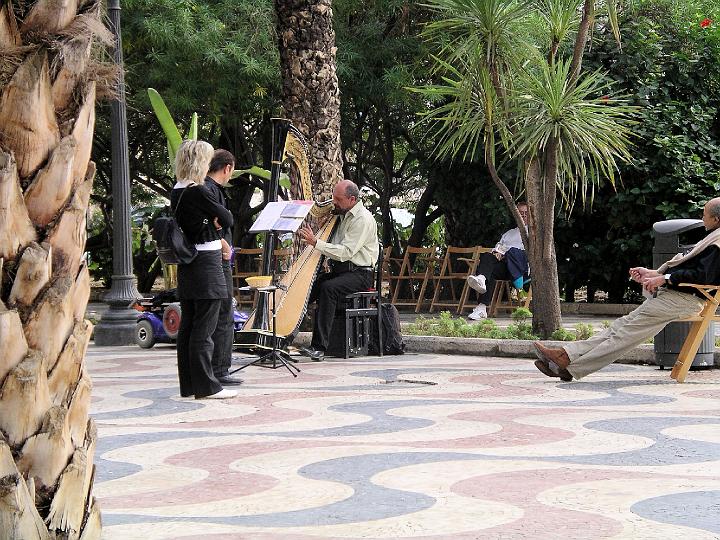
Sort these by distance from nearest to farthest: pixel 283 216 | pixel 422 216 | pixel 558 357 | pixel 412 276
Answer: pixel 558 357 → pixel 283 216 → pixel 412 276 → pixel 422 216

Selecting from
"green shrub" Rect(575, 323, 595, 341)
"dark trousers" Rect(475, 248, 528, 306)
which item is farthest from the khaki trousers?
"dark trousers" Rect(475, 248, 528, 306)

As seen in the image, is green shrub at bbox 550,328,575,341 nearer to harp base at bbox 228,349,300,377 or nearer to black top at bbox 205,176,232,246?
harp base at bbox 228,349,300,377

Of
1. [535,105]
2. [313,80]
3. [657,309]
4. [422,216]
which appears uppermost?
[313,80]

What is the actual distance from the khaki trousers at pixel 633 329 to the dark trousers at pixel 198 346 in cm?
284

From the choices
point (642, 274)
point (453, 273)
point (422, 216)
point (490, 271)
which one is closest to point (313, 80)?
point (490, 271)

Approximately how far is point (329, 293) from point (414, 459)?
6.03m

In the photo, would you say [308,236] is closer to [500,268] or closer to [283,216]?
[283,216]

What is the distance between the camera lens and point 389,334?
42.3ft

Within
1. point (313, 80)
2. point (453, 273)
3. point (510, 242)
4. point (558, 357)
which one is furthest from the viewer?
point (453, 273)

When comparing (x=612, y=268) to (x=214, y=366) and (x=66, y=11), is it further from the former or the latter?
(x=66, y=11)

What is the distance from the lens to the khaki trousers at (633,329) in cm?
968

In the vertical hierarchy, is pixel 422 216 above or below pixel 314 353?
above

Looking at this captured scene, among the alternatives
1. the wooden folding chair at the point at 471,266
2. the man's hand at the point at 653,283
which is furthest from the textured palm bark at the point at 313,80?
the man's hand at the point at 653,283

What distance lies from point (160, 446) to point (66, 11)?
11.7 ft
